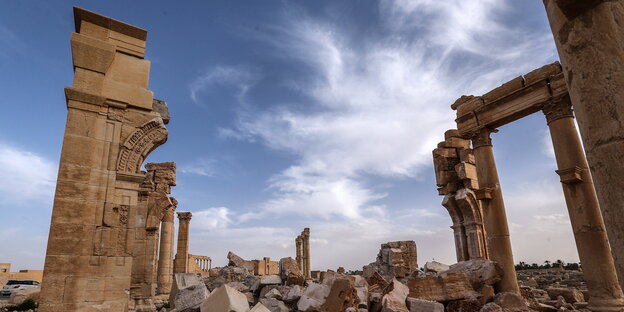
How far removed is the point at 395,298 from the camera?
7402 mm

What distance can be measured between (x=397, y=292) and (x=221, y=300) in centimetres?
376

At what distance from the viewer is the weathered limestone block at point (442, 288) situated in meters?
7.70

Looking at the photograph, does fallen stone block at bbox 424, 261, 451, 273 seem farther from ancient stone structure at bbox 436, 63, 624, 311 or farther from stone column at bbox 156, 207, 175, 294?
stone column at bbox 156, 207, 175, 294

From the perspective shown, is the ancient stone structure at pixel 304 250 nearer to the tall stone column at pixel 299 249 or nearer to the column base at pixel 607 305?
the tall stone column at pixel 299 249

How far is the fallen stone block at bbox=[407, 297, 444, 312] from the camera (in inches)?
269

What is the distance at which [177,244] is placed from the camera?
19797mm

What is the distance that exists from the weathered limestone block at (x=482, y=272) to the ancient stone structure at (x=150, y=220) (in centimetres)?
988

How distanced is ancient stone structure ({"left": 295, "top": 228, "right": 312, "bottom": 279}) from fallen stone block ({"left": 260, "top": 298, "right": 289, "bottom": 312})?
24.0 m

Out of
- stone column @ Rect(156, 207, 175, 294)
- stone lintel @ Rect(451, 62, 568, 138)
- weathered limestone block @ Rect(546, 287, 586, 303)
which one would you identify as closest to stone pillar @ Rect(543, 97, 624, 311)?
stone lintel @ Rect(451, 62, 568, 138)

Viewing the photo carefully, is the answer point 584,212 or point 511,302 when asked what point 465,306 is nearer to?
point 511,302

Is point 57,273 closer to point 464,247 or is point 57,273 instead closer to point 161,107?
point 161,107

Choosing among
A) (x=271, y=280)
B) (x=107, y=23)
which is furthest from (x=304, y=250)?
(x=107, y=23)

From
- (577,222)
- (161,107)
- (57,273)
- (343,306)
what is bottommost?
(343,306)

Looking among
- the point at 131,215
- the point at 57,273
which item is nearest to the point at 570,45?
the point at 131,215
